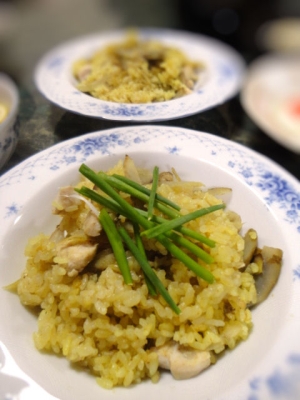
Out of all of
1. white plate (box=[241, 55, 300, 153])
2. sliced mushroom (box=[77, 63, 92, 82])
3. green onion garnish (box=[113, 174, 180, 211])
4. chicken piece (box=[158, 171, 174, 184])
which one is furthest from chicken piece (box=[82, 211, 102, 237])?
white plate (box=[241, 55, 300, 153])

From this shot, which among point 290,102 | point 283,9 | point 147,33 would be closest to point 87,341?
point 147,33

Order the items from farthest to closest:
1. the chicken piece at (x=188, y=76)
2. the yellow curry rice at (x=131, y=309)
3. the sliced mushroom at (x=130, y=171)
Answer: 1. the chicken piece at (x=188, y=76)
2. the sliced mushroom at (x=130, y=171)
3. the yellow curry rice at (x=131, y=309)

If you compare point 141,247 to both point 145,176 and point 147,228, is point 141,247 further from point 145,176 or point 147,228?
point 145,176

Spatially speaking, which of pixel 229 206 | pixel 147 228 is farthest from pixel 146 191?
A: pixel 229 206

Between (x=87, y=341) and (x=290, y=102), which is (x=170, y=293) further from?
(x=290, y=102)

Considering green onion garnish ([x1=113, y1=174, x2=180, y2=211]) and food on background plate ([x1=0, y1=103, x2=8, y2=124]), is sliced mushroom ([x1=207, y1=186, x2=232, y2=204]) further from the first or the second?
food on background plate ([x1=0, y1=103, x2=8, y2=124])

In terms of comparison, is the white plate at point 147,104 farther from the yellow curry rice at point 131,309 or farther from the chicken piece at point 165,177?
the yellow curry rice at point 131,309

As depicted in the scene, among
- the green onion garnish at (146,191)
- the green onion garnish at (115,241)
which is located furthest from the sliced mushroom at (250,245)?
the green onion garnish at (115,241)
